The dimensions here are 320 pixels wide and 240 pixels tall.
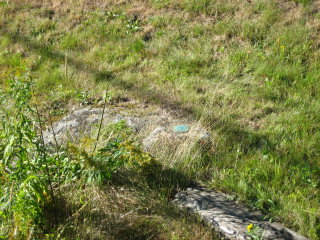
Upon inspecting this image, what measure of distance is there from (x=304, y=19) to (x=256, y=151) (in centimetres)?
358

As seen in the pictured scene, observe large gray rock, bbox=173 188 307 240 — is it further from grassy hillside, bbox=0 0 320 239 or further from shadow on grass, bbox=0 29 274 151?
shadow on grass, bbox=0 29 274 151

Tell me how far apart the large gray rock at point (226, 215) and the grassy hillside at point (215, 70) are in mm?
134

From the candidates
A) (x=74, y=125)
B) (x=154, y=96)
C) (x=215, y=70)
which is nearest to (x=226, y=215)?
(x=74, y=125)

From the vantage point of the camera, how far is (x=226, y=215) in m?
3.83

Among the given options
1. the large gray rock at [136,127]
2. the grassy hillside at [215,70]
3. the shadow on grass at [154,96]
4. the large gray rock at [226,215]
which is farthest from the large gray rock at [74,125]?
the large gray rock at [226,215]

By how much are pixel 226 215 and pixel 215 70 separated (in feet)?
10.9

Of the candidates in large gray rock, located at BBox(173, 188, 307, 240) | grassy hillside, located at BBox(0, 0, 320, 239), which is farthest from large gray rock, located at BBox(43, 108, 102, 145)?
large gray rock, located at BBox(173, 188, 307, 240)

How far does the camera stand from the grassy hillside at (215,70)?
436cm

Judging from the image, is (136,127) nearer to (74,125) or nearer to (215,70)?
(74,125)

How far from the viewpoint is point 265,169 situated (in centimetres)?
437

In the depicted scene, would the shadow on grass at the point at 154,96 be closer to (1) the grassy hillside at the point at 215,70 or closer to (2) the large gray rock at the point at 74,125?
(1) the grassy hillside at the point at 215,70

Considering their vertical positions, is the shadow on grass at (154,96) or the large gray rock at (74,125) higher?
the shadow on grass at (154,96)

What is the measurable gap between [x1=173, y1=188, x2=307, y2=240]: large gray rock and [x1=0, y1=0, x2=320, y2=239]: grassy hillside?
13 centimetres

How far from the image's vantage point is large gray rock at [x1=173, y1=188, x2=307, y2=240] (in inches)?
142
